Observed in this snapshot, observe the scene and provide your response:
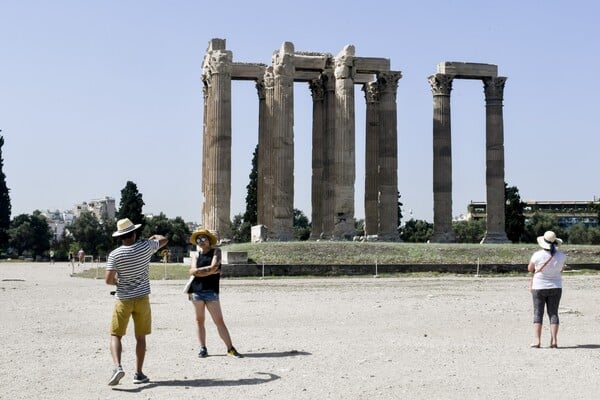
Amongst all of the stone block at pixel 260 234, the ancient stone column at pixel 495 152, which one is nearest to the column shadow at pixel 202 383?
the stone block at pixel 260 234

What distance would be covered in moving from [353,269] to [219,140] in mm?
13142

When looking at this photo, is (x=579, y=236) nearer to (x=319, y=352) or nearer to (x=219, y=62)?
(x=219, y=62)

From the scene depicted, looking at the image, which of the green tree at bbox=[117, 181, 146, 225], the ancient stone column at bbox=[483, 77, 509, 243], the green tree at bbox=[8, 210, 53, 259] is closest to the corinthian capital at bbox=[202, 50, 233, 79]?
the ancient stone column at bbox=[483, 77, 509, 243]

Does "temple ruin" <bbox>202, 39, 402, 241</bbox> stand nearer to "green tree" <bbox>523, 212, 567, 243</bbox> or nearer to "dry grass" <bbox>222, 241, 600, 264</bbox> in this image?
"dry grass" <bbox>222, 241, 600, 264</bbox>

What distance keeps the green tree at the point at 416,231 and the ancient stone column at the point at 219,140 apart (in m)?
62.7

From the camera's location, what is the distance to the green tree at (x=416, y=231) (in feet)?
385

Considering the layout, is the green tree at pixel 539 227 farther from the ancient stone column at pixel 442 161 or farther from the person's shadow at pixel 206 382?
the person's shadow at pixel 206 382

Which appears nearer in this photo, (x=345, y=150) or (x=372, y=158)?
(x=345, y=150)

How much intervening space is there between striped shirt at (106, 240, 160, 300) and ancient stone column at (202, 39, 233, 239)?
39.4 meters

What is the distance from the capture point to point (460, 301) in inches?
1030

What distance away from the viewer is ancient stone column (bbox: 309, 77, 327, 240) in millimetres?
58344

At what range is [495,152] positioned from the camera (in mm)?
59531

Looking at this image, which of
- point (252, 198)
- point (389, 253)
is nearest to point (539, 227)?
point (252, 198)

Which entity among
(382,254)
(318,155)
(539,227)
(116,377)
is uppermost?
(318,155)
